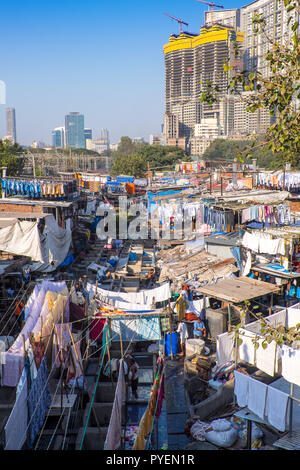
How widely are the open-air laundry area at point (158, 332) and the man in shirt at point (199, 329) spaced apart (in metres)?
0.02

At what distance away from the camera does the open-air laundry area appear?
6.07 m

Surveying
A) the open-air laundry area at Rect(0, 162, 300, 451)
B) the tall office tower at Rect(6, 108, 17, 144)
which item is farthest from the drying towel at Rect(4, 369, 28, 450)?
the tall office tower at Rect(6, 108, 17, 144)

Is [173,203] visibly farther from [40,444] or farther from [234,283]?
[40,444]

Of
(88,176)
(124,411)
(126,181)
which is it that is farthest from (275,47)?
(88,176)

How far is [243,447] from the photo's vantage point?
6.17 m

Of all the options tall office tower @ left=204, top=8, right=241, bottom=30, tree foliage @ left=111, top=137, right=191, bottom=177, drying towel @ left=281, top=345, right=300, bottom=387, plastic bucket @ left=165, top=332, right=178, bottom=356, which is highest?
tall office tower @ left=204, top=8, right=241, bottom=30

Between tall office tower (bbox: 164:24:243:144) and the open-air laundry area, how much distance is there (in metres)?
86.9

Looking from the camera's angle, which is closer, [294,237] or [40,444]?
[40,444]

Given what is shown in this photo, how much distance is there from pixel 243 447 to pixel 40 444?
116 inches

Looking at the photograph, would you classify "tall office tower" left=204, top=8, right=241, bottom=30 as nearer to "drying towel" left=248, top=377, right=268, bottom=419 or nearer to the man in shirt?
the man in shirt

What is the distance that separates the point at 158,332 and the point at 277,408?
3600 mm

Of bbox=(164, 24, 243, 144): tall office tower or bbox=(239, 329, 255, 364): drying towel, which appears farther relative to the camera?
bbox=(164, 24, 243, 144): tall office tower

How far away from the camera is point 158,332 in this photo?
901 cm

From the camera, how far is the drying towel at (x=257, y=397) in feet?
19.4
